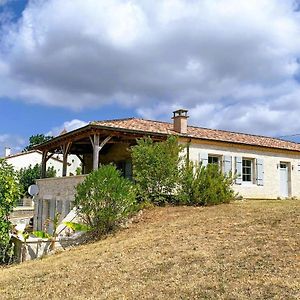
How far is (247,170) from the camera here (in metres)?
21.6

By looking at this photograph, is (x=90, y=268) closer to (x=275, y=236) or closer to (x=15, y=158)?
(x=275, y=236)

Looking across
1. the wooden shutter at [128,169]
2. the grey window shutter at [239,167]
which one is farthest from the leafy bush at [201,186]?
the wooden shutter at [128,169]

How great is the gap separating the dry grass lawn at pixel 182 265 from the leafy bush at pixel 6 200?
3.06 m

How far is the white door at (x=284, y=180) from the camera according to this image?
22844 mm

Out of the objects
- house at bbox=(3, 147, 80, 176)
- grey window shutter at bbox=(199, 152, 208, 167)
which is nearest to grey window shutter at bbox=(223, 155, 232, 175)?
grey window shutter at bbox=(199, 152, 208, 167)

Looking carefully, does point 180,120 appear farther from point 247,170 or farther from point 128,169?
point 247,170

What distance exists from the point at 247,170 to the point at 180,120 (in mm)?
4529

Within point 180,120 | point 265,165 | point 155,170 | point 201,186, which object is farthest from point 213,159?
point 155,170

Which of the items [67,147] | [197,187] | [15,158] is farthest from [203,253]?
[15,158]

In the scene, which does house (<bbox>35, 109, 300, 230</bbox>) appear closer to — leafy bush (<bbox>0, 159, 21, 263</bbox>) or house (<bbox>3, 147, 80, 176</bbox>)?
leafy bush (<bbox>0, 159, 21, 263</bbox>)

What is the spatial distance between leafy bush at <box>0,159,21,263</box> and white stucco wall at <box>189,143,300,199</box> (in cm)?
823

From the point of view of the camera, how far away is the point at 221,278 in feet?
23.2

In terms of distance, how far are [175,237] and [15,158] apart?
110 feet

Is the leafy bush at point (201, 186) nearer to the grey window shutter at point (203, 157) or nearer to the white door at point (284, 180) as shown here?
the grey window shutter at point (203, 157)
